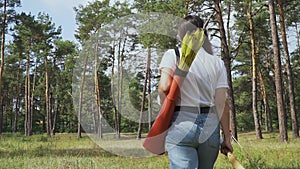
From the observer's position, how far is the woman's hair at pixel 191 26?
7.06ft

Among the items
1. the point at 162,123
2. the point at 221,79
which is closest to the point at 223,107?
the point at 221,79

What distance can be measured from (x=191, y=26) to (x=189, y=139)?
643 mm

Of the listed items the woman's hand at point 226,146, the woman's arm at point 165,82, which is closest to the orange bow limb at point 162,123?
the woman's arm at point 165,82

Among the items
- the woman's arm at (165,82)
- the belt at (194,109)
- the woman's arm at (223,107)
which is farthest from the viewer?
the woman's arm at (223,107)

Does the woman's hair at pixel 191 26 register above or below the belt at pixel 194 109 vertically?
above

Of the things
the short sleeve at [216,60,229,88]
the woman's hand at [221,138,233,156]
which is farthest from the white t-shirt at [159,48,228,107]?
the woman's hand at [221,138,233,156]

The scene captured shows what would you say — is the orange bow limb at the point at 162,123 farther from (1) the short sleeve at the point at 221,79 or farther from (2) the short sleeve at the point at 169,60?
(1) the short sleeve at the point at 221,79

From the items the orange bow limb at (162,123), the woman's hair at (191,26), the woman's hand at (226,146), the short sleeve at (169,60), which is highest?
the woman's hair at (191,26)

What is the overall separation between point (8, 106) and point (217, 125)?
61352 mm

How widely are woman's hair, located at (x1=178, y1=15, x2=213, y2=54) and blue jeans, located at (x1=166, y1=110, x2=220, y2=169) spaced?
1.36 feet

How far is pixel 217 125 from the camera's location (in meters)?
2.18

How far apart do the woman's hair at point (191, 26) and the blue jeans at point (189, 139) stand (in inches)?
16.3

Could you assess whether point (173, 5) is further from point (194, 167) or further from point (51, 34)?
Answer: point (51, 34)

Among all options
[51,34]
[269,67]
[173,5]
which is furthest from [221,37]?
[51,34]
